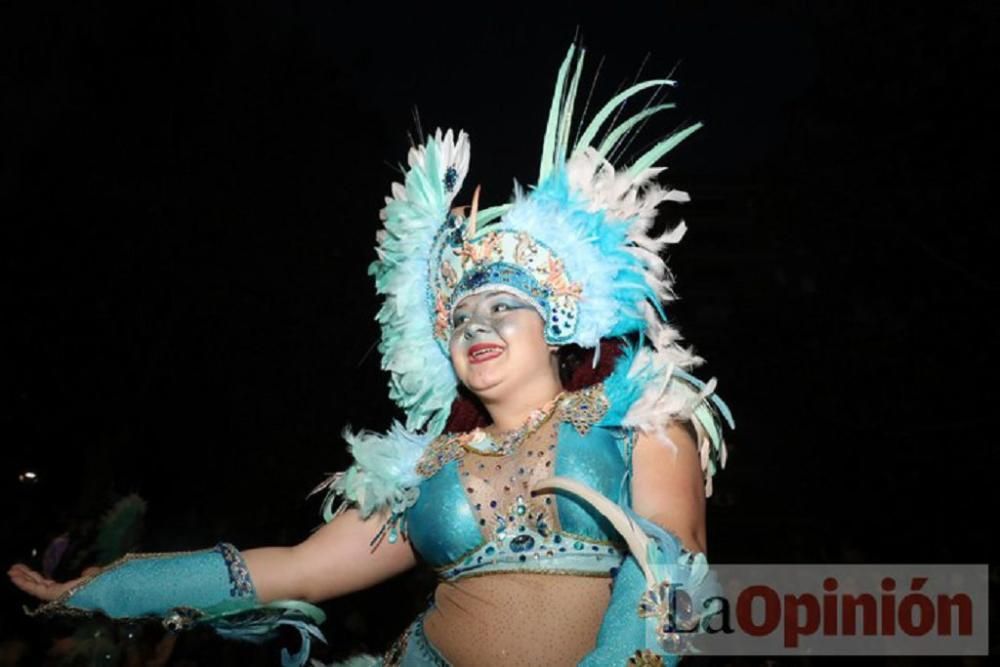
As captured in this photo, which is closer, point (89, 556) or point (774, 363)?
point (89, 556)

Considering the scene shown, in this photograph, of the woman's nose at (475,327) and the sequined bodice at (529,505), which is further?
the woman's nose at (475,327)

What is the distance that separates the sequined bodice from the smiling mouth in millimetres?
225

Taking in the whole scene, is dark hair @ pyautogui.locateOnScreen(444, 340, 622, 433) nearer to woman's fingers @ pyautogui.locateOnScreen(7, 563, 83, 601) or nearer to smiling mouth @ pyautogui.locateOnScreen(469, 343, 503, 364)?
smiling mouth @ pyautogui.locateOnScreen(469, 343, 503, 364)

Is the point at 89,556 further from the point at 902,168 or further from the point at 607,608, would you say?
the point at 902,168

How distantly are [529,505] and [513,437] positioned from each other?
235mm

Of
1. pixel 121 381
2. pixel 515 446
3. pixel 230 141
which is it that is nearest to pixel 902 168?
pixel 230 141

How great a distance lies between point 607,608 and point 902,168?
6.41 meters

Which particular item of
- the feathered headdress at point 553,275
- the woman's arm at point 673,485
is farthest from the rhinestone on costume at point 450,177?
the woman's arm at point 673,485

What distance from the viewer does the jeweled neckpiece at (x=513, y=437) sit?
323 cm

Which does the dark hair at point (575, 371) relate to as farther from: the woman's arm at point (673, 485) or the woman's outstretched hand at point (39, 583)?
the woman's outstretched hand at point (39, 583)

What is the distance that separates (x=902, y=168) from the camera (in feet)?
27.6

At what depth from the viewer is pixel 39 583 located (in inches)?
130

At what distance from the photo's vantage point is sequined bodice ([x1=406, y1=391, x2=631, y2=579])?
3020mm

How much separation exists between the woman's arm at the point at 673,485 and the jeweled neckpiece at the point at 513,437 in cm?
29
